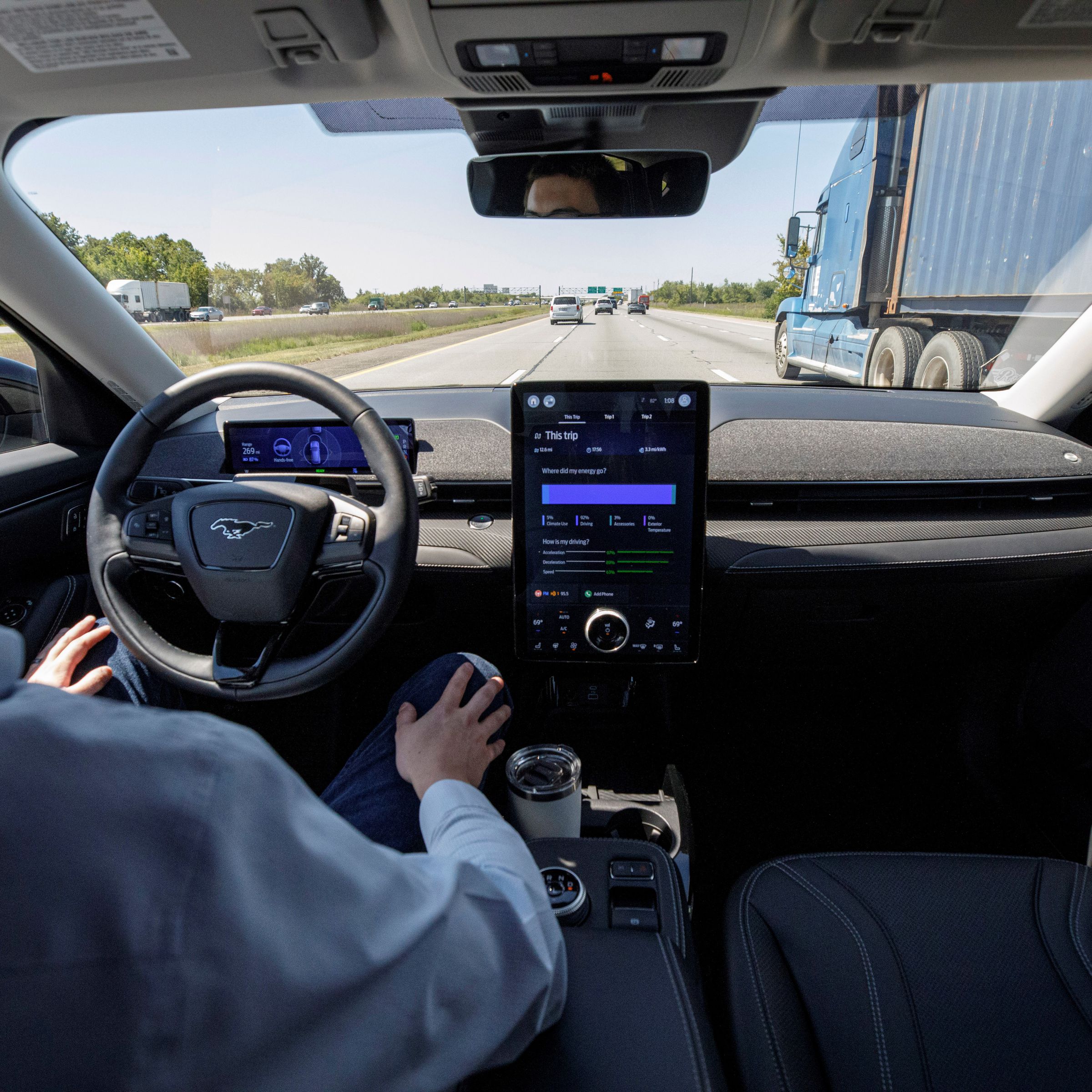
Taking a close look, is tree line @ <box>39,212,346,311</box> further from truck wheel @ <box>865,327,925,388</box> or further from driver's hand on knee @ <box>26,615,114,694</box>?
truck wheel @ <box>865,327,925,388</box>

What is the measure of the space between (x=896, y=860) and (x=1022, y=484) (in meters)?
1.64

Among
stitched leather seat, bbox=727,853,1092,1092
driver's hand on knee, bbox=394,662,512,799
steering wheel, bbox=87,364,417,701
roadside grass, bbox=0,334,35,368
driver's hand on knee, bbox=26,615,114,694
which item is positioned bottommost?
stitched leather seat, bbox=727,853,1092,1092

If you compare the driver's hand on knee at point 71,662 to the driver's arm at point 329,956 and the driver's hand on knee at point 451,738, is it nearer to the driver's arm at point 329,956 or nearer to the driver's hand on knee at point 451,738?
the driver's hand on knee at point 451,738

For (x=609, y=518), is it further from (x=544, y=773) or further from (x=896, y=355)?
(x=896, y=355)

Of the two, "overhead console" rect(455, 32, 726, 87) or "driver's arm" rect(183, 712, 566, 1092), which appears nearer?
"driver's arm" rect(183, 712, 566, 1092)

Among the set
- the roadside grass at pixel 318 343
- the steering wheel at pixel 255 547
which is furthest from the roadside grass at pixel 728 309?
the steering wheel at pixel 255 547

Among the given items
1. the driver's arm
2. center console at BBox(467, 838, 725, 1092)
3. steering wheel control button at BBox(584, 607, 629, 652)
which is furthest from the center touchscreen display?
the driver's arm

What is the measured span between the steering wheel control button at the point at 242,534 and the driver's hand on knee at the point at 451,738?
19.6 inches

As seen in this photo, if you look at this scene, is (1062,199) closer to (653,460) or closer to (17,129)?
(653,460)

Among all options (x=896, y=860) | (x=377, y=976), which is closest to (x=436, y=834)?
(x=377, y=976)

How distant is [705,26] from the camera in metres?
1.97

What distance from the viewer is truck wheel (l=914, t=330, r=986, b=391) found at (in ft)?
10.8

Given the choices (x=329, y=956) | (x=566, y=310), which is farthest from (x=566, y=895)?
(x=566, y=310)

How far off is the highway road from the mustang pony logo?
0.86 metres
